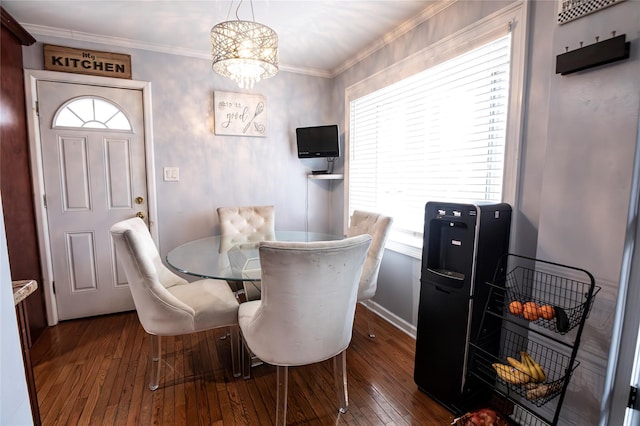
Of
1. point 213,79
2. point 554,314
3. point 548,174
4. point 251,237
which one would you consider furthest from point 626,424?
point 213,79

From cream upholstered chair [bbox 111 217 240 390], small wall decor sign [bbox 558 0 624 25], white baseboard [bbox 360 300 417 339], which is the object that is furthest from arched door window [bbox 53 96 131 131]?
small wall decor sign [bbox 558 0 624 25]

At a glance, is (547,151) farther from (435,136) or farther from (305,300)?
(305,300)

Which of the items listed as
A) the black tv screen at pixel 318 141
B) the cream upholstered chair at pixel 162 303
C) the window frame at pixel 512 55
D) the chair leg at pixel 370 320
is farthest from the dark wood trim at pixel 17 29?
the chair leg at pixel 370 320

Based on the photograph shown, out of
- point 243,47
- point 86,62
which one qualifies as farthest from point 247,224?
point 86,62

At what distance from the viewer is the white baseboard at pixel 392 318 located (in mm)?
2504

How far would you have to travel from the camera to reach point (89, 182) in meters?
2.74

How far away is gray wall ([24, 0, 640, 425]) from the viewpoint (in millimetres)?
1226

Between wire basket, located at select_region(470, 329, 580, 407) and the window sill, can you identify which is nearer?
wire basket, located at select_region(470, 329, 580, 407)

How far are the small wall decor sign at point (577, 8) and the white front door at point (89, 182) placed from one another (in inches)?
123

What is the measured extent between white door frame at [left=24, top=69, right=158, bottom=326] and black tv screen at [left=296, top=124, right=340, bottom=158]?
1.45 metres

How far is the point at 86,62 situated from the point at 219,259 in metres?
2.18

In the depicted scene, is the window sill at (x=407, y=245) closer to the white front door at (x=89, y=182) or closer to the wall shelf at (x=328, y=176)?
the wall shelf at (x=328, y=176)

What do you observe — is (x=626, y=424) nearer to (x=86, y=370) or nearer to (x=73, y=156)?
(x=86, y=370)

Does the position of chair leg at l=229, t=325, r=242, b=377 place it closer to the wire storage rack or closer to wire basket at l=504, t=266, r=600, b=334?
the wire storage rack
